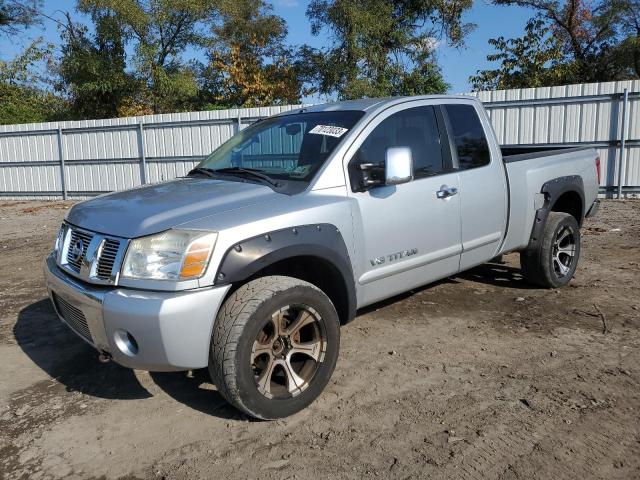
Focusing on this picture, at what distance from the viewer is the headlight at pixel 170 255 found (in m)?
2.82

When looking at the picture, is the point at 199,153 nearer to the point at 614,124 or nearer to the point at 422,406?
the point at 614,124

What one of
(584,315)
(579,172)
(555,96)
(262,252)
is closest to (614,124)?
(555,96)

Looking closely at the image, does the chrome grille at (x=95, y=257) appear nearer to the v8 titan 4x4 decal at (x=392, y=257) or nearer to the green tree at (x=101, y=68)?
the v8 titan 4x4 decal at (x=392, y=257)

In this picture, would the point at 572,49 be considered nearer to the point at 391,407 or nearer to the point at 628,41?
the point at 628,41

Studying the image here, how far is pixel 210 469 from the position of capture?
2727 millimetres

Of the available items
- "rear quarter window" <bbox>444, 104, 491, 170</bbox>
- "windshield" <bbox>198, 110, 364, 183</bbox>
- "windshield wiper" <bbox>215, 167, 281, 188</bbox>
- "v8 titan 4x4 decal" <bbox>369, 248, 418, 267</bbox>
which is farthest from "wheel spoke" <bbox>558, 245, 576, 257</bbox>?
"windshield wiper" <bbox>215, 167, 281, 188</bbox>

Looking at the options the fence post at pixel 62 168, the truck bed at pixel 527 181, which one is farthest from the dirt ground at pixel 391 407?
the fence post at pixel 62 168

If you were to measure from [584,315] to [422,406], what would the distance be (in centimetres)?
223

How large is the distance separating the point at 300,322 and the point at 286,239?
494 mm

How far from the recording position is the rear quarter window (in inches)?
175

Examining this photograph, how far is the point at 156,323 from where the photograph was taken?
8.92 ft

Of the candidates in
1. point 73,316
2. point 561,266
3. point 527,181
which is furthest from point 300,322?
point 561,266

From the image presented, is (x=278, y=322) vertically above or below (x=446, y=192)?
below

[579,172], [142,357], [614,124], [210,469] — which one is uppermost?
[614,124]
